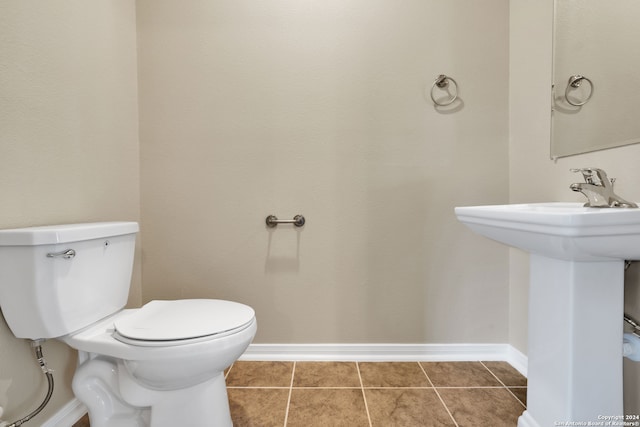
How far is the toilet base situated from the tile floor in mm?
235

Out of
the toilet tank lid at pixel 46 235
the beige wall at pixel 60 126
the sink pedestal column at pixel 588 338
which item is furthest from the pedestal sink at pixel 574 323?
the beige wall at pixel 60 126

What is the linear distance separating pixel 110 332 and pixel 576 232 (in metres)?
1.34

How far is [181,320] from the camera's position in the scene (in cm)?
98

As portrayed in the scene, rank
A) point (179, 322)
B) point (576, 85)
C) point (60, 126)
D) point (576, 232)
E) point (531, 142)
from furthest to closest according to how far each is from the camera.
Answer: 1. point (531, 142)
2. point (576, 85)
3. point (60, 126)
4. point (179, 322)
5. point (576, 232)

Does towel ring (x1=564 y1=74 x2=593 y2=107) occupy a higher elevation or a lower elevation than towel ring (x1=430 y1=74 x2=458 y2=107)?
lower

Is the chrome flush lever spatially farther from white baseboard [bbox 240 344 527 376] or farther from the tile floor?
white baseboard [bbox 240 344 527 376]

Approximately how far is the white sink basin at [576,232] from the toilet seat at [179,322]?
854 mm

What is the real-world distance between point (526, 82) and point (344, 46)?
0.91 m

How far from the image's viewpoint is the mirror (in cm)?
98

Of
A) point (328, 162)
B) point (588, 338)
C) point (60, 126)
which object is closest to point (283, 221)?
point (328, 162)

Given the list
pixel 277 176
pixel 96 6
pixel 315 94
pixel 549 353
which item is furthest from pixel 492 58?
pixel 96 6

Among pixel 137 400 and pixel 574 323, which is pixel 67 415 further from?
pixel 574 323

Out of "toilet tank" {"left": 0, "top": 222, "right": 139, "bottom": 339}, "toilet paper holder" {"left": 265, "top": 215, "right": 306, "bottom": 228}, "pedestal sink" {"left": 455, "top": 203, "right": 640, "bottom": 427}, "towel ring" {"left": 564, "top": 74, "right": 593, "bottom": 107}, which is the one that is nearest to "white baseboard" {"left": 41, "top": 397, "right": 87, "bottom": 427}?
"toilet tank" {"left": 0, "top": 222, "right": 139, "bottom": 339}

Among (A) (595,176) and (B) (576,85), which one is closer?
(A) (595,176)
